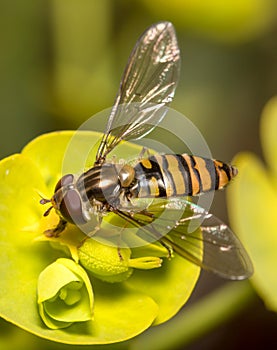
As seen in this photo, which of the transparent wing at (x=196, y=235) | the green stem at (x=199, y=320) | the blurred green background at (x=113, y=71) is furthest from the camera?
the blurred green background at (x=113, y=71)

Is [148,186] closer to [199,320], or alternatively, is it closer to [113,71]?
[199,320]

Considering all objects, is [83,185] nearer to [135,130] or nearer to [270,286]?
[135,130]

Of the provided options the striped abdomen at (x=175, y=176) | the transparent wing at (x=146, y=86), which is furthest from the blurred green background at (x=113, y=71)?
the striped abdomen at (x=175, y=176)

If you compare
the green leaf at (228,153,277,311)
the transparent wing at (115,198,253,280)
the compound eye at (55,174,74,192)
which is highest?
the compound eye at (55,174,74,192)

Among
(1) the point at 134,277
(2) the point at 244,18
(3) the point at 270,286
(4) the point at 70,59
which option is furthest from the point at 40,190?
(2) the point at 244,18

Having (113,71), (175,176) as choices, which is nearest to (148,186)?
(175,176)

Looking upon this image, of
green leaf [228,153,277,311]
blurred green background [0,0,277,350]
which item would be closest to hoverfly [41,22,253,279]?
green leaf [228,153,277,311]

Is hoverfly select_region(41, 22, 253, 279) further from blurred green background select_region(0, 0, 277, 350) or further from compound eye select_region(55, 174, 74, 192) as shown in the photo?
blurred green background select_region(0, 0, 277, 350)

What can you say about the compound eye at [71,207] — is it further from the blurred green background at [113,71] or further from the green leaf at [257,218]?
the blurred green background at [113,71]
